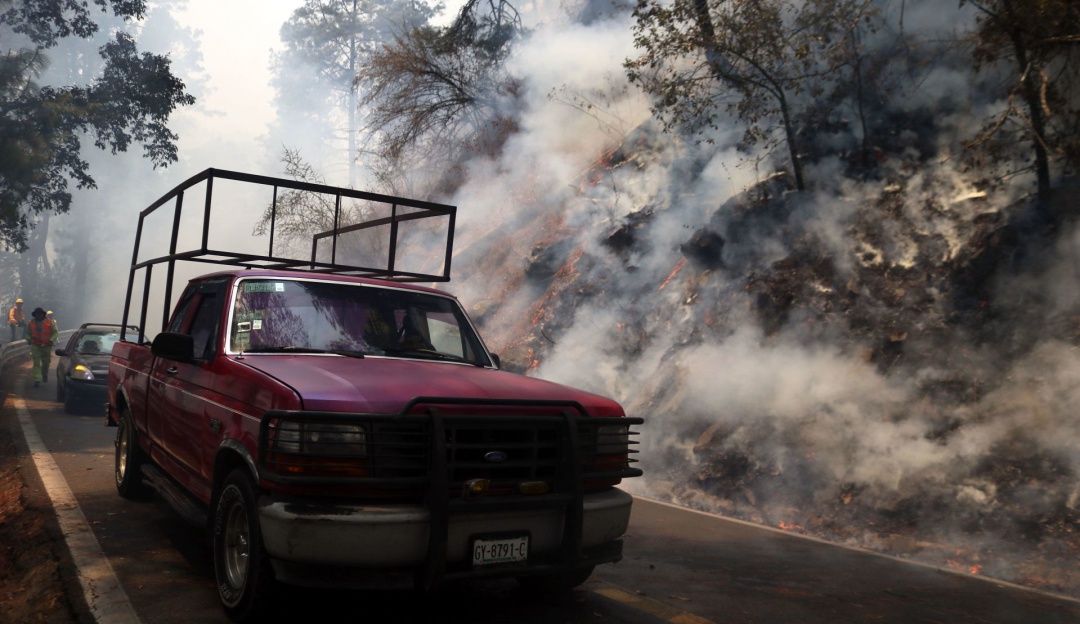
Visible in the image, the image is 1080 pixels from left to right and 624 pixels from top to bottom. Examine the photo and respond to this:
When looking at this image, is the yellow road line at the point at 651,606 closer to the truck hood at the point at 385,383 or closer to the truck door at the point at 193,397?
the truck hood at the point at 385,383

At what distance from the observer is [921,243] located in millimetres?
10438

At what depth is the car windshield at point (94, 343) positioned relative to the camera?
14578mm

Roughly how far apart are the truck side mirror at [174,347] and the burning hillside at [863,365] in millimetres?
5527

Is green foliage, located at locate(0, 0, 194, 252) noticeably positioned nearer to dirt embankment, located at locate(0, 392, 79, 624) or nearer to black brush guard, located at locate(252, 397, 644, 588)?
dirt embankment, located at locate(0, 392, 79, 624)

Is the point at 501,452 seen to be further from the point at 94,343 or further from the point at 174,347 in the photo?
the point at 94,343

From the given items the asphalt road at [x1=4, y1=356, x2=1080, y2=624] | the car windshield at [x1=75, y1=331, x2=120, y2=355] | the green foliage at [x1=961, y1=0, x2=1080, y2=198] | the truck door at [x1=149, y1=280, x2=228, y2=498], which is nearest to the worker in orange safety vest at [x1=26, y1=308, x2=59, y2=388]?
the car windshield at [x1=75, y1=331, x2=120, y2=355]

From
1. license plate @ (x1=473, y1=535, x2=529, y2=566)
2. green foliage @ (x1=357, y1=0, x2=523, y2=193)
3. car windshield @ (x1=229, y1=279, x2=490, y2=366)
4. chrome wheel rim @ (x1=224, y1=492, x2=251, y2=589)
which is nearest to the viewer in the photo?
license plate @ (x1=473, y1=535, x2=529, y2=566)

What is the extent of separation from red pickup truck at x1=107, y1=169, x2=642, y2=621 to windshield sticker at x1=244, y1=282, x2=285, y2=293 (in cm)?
1

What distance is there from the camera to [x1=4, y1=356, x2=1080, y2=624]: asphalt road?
4.40 m

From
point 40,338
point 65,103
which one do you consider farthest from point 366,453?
point 65,103

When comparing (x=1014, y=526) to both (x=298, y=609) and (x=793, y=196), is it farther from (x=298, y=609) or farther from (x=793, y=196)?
(x=793, y=196)

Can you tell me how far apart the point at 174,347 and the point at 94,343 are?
37.7 feet

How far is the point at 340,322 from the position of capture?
16.5ft

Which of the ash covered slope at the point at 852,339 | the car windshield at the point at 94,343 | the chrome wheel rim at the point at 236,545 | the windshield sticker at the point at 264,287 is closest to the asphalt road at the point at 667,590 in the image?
the chrome wheel rim at the point at 236,545
